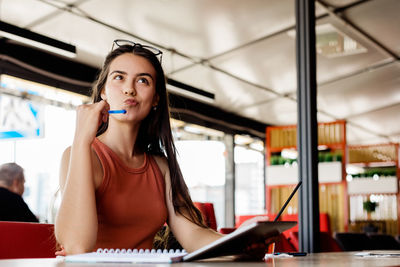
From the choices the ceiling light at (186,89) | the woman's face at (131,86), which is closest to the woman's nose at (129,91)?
the woman's face at (131,86)

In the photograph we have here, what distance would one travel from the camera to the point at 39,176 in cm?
630

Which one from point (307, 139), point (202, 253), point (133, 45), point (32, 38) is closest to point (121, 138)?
point (133, 45)

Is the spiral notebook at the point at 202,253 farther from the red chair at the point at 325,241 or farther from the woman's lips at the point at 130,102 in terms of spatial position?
the red chair at the point at 325,241

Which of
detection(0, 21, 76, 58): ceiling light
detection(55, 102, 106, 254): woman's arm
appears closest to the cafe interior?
detection(0, 21, 76, 58): ceiling light

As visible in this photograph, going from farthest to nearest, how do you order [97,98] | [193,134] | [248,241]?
[193,134], [97,98], [248,241]

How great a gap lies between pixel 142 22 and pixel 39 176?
96.2 inches

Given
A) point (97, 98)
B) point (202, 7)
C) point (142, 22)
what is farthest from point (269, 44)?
point (97, 98)

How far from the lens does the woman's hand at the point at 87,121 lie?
1.28 meters

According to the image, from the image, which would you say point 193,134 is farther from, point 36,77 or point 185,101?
point 36,77

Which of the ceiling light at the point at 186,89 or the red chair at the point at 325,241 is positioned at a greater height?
the ceiling light at the point at 186,89

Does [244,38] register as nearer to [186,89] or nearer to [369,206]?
[186,89]

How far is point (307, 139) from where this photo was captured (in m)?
2.97

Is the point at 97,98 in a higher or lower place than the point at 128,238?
higher

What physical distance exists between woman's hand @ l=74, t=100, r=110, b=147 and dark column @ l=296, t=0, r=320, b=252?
188cm
